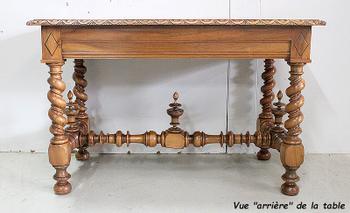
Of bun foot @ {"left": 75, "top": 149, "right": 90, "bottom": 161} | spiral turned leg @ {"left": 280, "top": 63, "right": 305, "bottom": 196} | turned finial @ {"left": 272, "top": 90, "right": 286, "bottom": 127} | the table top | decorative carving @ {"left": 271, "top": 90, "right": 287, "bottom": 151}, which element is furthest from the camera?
bun foot @ {"left": 75, "top": 149, "right": 90, "bottom": 161}

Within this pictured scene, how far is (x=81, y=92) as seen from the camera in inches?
73.7

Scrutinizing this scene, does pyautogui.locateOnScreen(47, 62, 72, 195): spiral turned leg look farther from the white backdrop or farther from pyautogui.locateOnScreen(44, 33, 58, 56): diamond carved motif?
the white backdrop

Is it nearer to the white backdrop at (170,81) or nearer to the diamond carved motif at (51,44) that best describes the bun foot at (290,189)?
the white backdrop at (170,81)

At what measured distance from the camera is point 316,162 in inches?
76.0

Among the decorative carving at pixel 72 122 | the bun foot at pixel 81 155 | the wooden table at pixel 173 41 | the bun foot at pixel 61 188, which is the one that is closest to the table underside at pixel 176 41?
the wooden table at pixel 173 41

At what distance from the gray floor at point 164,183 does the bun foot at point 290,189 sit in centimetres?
2

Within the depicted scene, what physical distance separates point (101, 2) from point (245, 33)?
0.79 meters

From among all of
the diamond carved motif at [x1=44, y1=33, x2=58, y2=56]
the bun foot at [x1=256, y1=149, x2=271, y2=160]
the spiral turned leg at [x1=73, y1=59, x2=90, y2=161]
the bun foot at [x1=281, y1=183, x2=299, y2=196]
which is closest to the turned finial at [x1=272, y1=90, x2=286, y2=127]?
the bun foot at [x1=256, y1=149, x2=271, y2=160]

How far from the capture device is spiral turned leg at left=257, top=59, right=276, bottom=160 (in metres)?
1.85

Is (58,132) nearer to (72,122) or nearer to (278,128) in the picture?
(72,122)

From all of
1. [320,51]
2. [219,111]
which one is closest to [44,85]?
[219,111]

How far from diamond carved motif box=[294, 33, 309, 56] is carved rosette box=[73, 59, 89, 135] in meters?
0.91

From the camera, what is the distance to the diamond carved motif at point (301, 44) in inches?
56.4

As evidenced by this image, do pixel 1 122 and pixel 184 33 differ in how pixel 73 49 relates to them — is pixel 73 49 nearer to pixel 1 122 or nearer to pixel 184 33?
pixel 184 33
